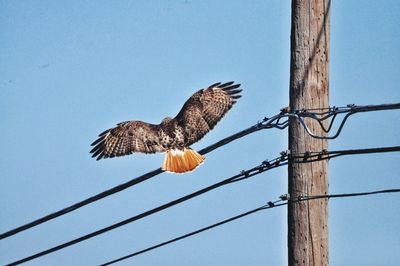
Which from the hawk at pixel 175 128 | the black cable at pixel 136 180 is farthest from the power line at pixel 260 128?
the hawk at pixel 175 128

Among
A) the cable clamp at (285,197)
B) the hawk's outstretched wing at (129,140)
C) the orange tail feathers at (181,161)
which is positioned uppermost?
the hawk's outstretched wing at (129,140)

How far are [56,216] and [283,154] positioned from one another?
2.03m

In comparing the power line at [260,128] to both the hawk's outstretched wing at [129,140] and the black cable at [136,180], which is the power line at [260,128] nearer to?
the black cable at [136,180]

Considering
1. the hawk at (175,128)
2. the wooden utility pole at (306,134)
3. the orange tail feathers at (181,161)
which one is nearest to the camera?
the wooden utility pole at (306,134)

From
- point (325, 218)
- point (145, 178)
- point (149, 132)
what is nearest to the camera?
point (325, 218)

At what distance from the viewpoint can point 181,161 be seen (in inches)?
337

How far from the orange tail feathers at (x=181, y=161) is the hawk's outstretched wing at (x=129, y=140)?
880 mm

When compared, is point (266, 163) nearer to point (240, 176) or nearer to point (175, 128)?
point (240, 176)

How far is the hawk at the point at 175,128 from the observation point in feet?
31.6

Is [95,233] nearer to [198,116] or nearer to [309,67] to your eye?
[309,67]

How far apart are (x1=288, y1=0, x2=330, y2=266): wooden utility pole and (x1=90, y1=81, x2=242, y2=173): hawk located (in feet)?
10.8

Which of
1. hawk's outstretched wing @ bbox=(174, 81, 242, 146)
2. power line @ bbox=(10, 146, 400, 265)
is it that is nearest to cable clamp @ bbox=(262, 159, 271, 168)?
power line @ bbox=(10, 146, 400, 265)

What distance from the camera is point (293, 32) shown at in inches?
246

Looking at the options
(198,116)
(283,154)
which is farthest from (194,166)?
(283,154)
